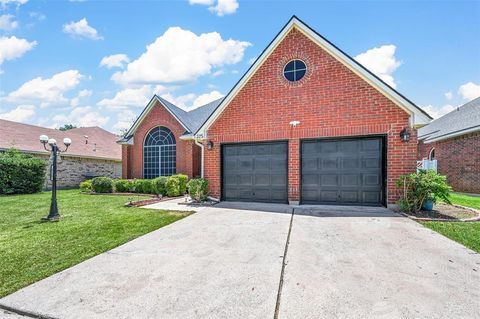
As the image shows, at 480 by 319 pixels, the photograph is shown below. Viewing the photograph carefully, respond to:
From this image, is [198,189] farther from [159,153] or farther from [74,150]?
[74,150]

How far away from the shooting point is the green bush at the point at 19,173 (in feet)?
45.2

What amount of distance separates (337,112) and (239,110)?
147 inches

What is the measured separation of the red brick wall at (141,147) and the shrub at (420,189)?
10.6 metres

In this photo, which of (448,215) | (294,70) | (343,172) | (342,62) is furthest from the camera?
(294,70)

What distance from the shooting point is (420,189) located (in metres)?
6.95

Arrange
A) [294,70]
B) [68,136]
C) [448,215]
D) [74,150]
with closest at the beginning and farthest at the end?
1. [448,215]
2. [294,70]
3. [74,150]
4. [68,136]

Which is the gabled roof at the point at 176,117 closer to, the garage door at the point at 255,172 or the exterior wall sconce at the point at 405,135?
the garage door at the point at 255,172

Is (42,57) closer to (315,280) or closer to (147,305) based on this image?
(147,305)

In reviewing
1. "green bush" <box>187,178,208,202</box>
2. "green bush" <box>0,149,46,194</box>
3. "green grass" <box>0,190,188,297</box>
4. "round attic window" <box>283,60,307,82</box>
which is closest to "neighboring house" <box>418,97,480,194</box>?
"round attic window" <box>283,60,307,82</box>

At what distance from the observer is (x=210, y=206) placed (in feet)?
29.0

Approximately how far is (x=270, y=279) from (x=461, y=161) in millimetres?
15613

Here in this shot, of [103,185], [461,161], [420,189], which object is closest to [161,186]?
[103,185]

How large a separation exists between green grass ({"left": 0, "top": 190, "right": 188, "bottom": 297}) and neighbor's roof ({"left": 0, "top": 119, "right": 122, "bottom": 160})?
10.9m

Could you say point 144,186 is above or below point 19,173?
below
